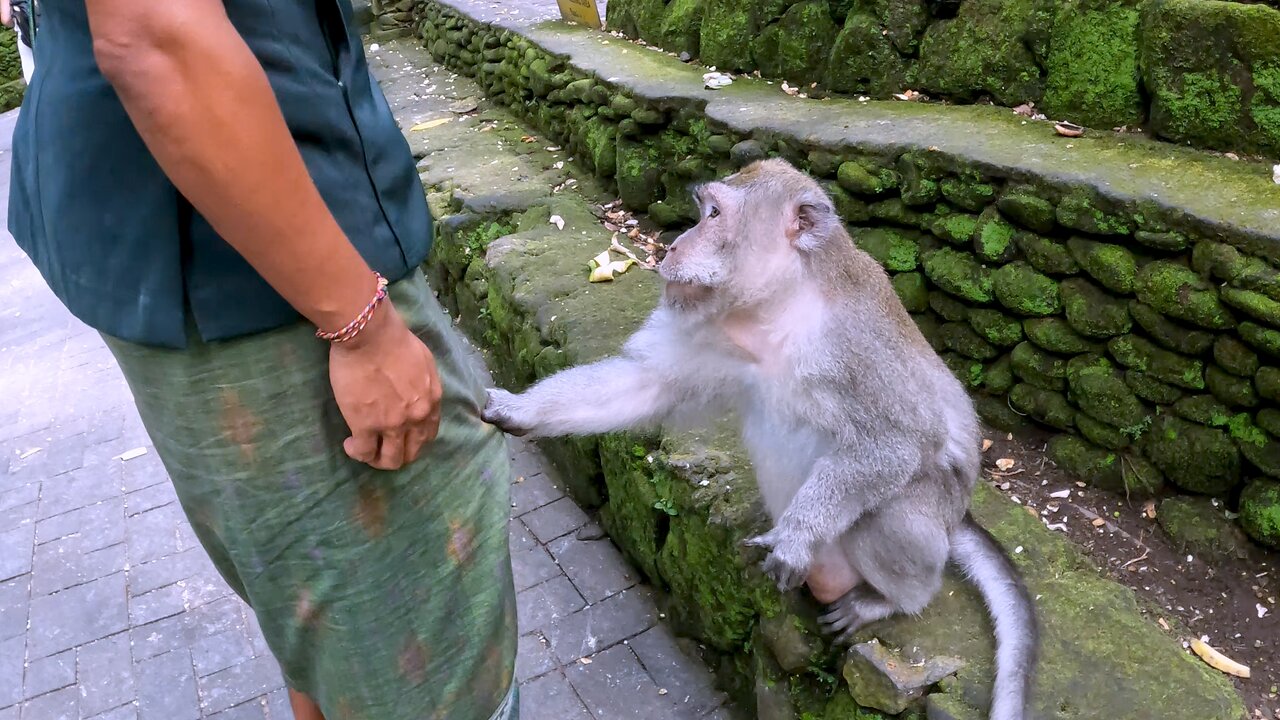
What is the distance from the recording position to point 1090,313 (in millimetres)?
2922

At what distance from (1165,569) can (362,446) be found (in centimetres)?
241

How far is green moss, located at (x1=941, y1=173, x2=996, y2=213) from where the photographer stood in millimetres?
3115

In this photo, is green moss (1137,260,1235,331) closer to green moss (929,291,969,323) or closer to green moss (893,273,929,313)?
green moss (929,291,969,323)

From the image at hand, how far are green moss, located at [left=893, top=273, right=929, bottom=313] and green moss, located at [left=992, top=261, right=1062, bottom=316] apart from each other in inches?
11.9

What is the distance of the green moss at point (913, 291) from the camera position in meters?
3.43

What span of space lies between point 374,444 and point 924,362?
4.48ft

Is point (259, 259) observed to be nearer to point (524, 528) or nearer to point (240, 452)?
point (240, 452)

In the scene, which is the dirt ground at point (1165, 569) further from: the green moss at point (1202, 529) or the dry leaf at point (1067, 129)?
the dry leaf at point (1067, 129)

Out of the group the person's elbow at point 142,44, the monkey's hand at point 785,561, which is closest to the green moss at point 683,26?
the monkey's hand at point 785,561

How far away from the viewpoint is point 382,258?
1266mm

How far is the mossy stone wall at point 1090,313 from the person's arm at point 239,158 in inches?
90.8

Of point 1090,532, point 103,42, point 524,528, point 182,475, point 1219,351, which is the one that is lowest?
point 524,528

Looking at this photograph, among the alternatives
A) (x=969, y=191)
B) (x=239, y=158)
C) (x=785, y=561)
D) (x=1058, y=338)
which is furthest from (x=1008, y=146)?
(x=239, y=158)

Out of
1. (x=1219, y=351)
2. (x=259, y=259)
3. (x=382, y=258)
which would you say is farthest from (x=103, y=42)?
(x=1219, y=351)
